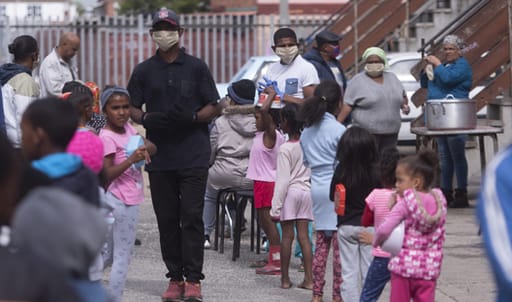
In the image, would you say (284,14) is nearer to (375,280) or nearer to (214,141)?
(214,141)

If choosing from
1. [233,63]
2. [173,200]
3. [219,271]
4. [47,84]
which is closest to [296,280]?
[219,271]

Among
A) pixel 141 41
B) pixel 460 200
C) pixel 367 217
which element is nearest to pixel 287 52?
pixel 367 217

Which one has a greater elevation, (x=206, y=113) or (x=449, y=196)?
(x=206, y=113)

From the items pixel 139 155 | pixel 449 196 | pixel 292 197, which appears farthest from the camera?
pixel 449 196

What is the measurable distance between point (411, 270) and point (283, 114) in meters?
3.13

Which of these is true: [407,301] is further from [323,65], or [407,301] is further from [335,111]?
[323,65]

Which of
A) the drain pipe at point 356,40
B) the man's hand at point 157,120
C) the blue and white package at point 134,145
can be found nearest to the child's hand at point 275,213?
the man's hand at point 157,120

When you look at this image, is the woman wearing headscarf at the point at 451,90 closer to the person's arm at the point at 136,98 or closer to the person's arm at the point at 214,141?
the person's arm at the point at 214,141

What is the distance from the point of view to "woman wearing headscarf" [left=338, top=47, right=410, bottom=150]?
11641 millimetres

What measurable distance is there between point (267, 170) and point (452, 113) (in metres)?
2.96

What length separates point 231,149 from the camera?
11180 millimetres

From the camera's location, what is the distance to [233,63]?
28.4 meters

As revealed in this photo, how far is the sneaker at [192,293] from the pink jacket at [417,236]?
95.6 inches

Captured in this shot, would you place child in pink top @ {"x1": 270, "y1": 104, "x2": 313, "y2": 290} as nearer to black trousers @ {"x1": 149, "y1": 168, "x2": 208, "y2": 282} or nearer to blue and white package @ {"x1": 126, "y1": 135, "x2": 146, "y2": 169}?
black trousers @ {"x1": 149, "y1": 168, "x2": 208, "y2": 282}
